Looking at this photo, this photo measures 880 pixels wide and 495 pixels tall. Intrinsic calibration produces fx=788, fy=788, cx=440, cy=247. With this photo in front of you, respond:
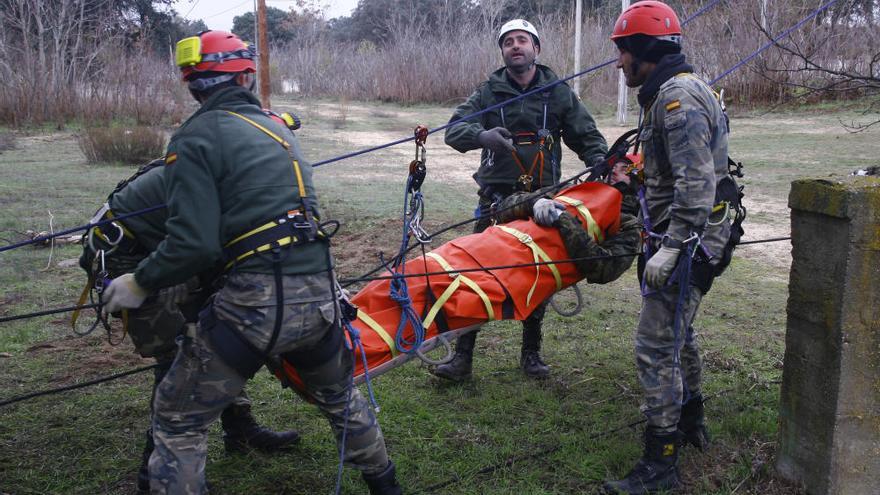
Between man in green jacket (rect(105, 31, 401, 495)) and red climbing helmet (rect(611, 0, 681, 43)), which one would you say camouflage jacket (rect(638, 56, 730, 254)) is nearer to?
red climbing helmet (rect(611, 0, 681, 43))

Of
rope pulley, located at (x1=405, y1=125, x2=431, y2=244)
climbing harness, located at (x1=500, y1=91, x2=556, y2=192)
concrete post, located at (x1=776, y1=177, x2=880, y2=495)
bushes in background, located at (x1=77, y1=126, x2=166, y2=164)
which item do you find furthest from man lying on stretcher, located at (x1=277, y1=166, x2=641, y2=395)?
bushes in background, located at (x1=77, y1=126, x2=166, y2=164)

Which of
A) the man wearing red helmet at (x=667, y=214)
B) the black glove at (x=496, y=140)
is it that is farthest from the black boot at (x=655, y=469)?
the black glove at (x=496, y=140)

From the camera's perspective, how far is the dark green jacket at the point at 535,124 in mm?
5418

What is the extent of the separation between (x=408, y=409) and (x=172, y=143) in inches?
99.5

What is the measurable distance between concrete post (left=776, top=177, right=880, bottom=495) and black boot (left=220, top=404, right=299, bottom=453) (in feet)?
8.81

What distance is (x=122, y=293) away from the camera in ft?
10.2

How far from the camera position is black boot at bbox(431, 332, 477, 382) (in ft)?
17.3

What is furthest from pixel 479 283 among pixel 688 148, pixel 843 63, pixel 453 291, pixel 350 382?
pixel 843 63

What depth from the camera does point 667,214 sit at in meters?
3.82

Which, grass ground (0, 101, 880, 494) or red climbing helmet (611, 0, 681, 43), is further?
grass ground (0, 101, 880, 494)

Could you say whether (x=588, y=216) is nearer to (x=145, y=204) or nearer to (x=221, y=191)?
(x=221, y=191)

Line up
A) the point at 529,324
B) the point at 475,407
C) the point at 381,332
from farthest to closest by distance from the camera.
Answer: the point at 529,324 → the point at 475,407 → the point at 381,332

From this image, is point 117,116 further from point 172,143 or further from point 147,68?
point 172,143

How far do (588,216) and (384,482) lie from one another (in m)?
1.88
